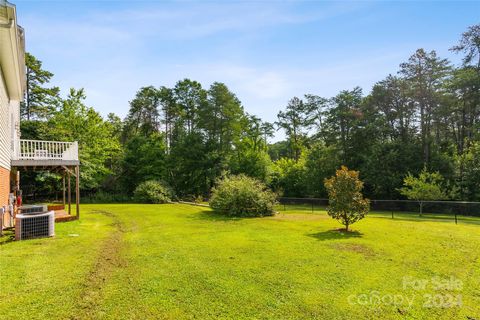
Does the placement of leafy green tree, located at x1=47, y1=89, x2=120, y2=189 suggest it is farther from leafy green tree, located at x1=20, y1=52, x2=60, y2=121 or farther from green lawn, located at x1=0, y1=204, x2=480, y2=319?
green lawn, located at x1=0, y1=204, x2=480, y2=319

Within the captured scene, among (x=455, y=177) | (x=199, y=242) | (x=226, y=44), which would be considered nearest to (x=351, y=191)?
(x=199, y=242)

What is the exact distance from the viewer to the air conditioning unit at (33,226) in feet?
25.8

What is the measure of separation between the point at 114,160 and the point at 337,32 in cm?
2559

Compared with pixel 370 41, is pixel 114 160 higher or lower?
lower

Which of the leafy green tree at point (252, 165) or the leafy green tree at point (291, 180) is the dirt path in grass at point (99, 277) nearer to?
the leafy green tree at point (252, 165)

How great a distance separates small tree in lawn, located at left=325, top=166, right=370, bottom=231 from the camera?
9.97 m

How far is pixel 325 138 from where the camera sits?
3250 centimetres

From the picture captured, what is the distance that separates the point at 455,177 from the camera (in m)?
23.0

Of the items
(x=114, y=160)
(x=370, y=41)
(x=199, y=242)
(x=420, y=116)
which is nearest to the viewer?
(x=199, y=242)

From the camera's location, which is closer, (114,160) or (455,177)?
(455,177)

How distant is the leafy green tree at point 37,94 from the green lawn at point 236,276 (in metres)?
26.9

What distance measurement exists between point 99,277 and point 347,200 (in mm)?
8300

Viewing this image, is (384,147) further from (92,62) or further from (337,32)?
(92,62)

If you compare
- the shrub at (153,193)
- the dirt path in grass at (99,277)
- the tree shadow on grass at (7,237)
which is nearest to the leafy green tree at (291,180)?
the shrub at (153,193)
